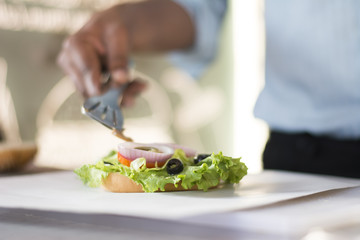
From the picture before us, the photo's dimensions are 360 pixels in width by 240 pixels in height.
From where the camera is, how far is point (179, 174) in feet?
2.97

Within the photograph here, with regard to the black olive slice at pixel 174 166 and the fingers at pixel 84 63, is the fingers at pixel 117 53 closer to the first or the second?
the fingers at pixel 84 63

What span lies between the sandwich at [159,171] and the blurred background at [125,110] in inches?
71.6

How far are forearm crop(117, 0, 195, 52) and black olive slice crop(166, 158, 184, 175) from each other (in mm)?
675

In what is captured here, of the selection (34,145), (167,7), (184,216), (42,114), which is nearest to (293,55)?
(167,7)

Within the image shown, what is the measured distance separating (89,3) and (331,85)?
8.85 feet

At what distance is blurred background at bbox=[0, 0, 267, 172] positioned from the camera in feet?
10.4

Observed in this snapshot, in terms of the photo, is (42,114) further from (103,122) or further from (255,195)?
(255,195)

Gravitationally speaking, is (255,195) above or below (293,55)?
below

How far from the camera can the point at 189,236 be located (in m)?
0.59

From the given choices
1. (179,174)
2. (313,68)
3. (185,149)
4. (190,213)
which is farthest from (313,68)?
(190,213)

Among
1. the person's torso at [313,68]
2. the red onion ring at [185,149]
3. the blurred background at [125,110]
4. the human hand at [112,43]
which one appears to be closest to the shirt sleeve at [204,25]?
the human hand at [112,43]

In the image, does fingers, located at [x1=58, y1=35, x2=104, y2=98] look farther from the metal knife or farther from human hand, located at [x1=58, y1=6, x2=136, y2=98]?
the metal knife

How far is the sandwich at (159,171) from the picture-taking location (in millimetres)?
878

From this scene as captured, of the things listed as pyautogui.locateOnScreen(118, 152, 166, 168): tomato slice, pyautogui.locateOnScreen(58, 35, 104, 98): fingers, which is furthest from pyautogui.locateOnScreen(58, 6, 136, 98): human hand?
pyautogui.locateOnScreen(118, 152, 166, 168): tomato slice
